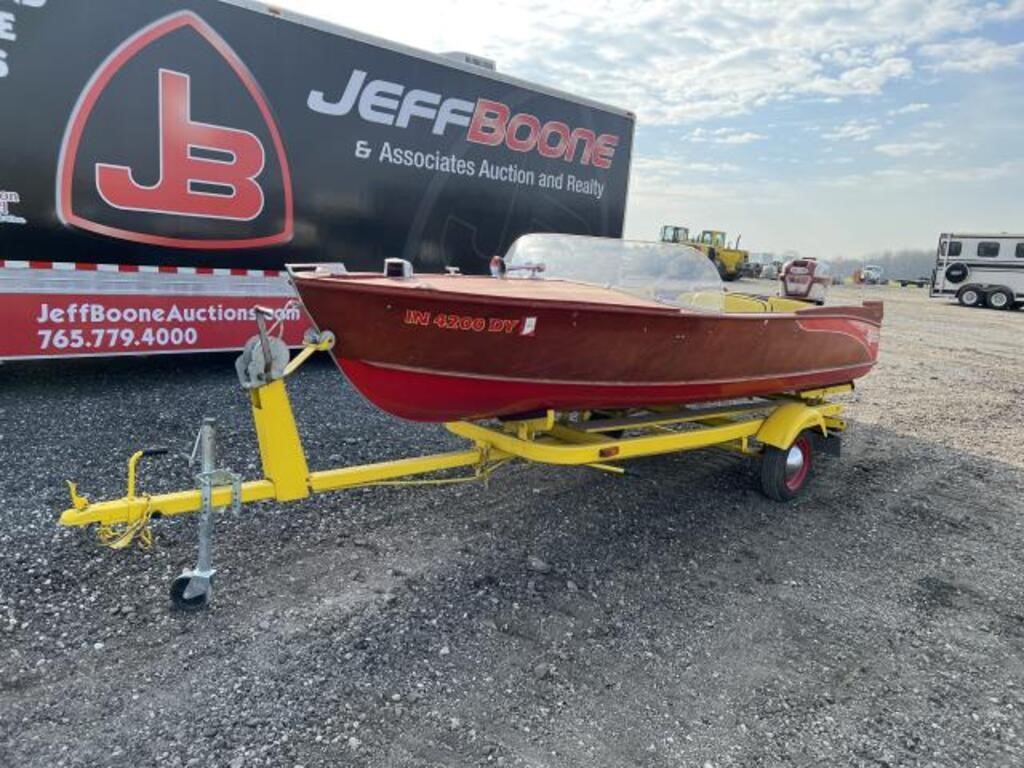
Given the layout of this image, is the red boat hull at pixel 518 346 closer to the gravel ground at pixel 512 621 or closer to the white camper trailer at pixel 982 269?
the gravel ground at pixel 512 621

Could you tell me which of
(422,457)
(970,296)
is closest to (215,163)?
(422,457)

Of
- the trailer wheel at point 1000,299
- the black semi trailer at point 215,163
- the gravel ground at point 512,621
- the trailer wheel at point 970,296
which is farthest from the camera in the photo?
the trailer wheel at point 970,296

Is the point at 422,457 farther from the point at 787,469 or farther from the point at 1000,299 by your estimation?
the point at 1000,299

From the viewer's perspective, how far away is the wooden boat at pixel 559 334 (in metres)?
3.06

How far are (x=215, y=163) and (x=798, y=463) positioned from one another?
16.6 feet

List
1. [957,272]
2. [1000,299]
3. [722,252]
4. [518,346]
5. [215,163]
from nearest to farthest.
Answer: [518,346]
[215,163]
[1000,299]
[957,272]
[722,252]

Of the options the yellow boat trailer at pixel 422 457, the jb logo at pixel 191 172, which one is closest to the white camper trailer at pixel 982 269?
the yellow boat trailer at pixel 422 457

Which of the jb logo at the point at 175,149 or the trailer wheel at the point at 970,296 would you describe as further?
the trailer wheel at the point at 970,296

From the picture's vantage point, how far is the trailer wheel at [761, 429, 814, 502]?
15.1 feet

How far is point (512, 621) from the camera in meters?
3.05

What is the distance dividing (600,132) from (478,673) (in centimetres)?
738

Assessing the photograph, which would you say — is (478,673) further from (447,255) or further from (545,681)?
(447,255)

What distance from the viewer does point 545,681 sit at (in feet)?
8.76

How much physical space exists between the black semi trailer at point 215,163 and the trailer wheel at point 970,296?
71.0ft
